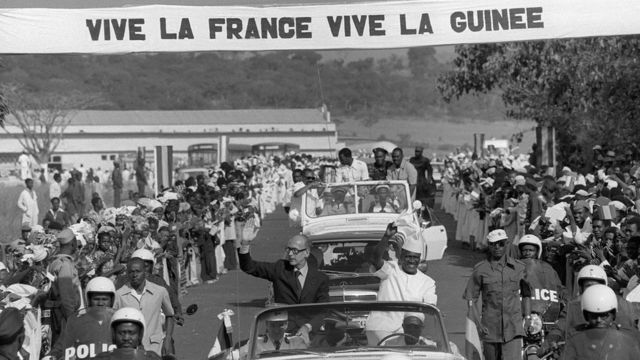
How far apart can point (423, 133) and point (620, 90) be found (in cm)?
11278

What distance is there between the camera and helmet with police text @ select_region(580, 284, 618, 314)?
8.95 m

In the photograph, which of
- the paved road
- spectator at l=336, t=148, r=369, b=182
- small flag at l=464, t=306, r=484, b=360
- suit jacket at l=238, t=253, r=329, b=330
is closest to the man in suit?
suit jacket at l=238, t=253, r=329, b=330

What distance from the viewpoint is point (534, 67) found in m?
36.3

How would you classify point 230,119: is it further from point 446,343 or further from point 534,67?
point 446,343

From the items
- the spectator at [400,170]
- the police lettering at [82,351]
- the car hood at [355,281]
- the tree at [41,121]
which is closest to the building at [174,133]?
the tree at [41,121]

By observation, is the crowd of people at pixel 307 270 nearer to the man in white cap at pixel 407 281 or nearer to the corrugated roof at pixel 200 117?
the man in white cap at pixel 407 281

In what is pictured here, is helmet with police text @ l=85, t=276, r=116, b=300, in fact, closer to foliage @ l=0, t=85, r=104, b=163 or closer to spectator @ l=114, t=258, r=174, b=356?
spectator @ l=114, t=258, r=174, b=356

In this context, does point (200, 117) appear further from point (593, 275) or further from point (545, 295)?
point (593, 275)

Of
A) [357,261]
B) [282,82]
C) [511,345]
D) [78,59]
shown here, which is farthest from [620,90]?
[78,59]

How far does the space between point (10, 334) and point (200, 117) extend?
12944cm

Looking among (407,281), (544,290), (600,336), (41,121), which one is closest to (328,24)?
(407,281)

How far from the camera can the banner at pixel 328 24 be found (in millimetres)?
13391

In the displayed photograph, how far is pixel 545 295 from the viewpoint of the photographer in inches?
522

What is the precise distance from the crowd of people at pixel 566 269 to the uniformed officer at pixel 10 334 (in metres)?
3.95
